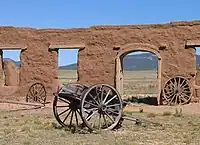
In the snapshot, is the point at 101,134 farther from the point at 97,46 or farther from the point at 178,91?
the point at 97,46

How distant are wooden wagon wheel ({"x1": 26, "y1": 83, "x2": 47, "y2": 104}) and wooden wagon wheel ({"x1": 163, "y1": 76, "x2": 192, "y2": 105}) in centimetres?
594

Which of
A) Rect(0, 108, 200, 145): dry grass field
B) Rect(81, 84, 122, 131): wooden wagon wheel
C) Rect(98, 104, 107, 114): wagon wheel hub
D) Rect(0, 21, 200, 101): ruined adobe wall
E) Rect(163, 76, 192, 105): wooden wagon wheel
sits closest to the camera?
Rect(0, 108, 200, 145): dry grass field

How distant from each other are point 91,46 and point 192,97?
5.26 meters

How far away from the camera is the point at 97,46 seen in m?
21.2

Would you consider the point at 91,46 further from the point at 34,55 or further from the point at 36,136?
the point at 36,136

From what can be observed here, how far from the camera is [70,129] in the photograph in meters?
11.7

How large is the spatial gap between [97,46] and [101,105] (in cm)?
1003

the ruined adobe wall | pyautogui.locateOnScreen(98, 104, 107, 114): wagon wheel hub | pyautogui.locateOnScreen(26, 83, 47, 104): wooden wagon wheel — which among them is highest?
the ruined adobe wall

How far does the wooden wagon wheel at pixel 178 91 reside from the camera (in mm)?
19875

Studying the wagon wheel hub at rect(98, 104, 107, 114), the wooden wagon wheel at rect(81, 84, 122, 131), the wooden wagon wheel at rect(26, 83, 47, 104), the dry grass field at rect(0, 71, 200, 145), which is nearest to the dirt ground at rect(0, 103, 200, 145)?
the dry grass field at rect(0, 71, 200, 145)

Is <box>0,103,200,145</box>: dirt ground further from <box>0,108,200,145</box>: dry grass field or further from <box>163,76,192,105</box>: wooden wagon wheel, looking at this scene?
<box>163,76,192,105</box>: wooden wagon wheel

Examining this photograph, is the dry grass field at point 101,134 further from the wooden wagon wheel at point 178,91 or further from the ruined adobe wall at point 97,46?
the ruined adobe wall at point 97,46

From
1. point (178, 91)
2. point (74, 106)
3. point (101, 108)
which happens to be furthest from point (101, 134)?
point (178, 91)

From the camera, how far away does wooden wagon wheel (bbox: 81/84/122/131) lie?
11.1 m
